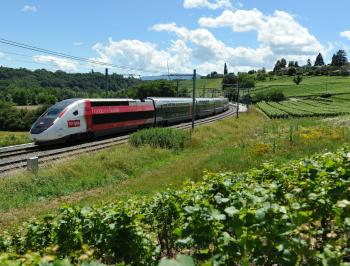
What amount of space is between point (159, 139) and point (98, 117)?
5.76m

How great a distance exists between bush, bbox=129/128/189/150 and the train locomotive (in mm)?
3847

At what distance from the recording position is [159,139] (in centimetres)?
3022

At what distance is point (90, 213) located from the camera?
4.80 m

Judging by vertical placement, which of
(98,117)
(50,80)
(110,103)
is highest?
(50,80)

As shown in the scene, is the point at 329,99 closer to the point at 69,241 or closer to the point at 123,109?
the point at 123,109

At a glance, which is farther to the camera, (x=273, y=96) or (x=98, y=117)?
(x=273, y=96)

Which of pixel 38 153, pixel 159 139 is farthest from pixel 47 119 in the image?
pixel 159 139

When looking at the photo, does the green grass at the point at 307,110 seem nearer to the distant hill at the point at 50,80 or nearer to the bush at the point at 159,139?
the bush at the point at 159,139

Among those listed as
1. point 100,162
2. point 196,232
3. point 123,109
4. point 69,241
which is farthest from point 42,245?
point 123,109

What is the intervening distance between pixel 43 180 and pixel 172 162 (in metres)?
9.05

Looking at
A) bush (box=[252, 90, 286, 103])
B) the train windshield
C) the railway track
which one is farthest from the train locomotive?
bush (box=[252, 90, 286, 103])

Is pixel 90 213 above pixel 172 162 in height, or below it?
above

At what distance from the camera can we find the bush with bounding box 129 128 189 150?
29812 millimetres

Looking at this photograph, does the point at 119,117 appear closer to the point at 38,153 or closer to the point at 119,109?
the point at 119,109
